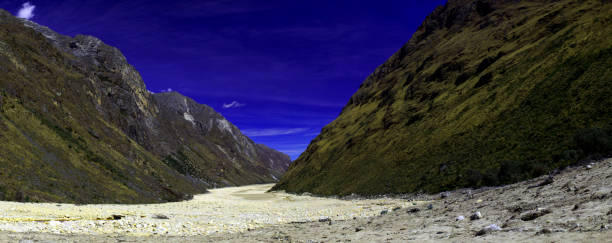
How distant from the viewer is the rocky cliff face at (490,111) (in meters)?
26.7

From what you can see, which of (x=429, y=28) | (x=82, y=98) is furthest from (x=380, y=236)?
(x=429, y=28)

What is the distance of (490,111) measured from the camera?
130 ft

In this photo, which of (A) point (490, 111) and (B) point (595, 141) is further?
(A) point (490, 111)

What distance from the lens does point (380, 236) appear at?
11461mm

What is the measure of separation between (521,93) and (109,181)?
53917 mm

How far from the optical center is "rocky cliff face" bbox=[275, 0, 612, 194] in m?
26.7

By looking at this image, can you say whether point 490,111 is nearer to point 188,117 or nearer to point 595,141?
point 595,141

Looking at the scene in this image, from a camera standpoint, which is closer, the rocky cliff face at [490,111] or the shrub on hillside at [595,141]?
the shrub on hillside at [595,141]

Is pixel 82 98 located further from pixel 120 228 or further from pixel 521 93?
pixel 521 93

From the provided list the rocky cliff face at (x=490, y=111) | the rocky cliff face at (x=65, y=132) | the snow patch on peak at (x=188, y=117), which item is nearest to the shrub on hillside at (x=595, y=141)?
the rocky cliff face at (x=490, y=111)

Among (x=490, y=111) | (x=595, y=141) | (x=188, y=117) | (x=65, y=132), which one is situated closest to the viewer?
A: (x=595, y=141)

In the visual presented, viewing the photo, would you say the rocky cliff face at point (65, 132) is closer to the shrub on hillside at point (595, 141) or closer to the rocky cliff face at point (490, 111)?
the rocky cliff face at point (490, 111)

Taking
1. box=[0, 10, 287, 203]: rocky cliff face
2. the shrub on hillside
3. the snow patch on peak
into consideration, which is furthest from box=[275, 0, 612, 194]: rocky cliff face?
the snow patch on peak

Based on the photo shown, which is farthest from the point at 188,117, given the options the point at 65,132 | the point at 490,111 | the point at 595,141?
the point at 595,141
